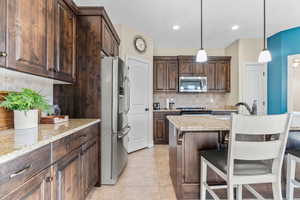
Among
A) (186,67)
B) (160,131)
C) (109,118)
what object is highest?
(186,67)

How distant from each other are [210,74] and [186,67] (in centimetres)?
70

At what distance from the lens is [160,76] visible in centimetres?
509

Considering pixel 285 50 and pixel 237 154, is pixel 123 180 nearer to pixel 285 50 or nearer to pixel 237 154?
pixel 237 154

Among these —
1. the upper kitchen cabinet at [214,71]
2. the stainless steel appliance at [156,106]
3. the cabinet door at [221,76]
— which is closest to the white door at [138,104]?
the stainless steel appliance at [156,106]

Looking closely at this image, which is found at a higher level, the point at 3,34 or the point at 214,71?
the point at 214,71

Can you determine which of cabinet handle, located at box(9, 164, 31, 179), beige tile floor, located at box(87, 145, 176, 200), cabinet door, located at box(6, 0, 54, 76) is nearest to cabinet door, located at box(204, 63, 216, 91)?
beige tile floor, located at box(87, 145, 176, 200)

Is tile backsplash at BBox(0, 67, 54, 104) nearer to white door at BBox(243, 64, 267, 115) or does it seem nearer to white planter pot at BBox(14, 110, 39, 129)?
white planter pot at BBox(14, 110, 39, 129)

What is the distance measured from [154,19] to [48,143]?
3191 mm

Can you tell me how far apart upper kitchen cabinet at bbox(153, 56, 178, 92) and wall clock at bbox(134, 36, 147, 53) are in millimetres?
711

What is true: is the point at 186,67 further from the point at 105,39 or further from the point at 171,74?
the point at 105,39

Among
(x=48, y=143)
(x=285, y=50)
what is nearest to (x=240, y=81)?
(x=285, y=50)

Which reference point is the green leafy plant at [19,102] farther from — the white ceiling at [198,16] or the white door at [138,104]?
the white door at [138,104]

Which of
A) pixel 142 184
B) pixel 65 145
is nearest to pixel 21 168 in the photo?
pixel 65 145

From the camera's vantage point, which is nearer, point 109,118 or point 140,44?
point 109,118
